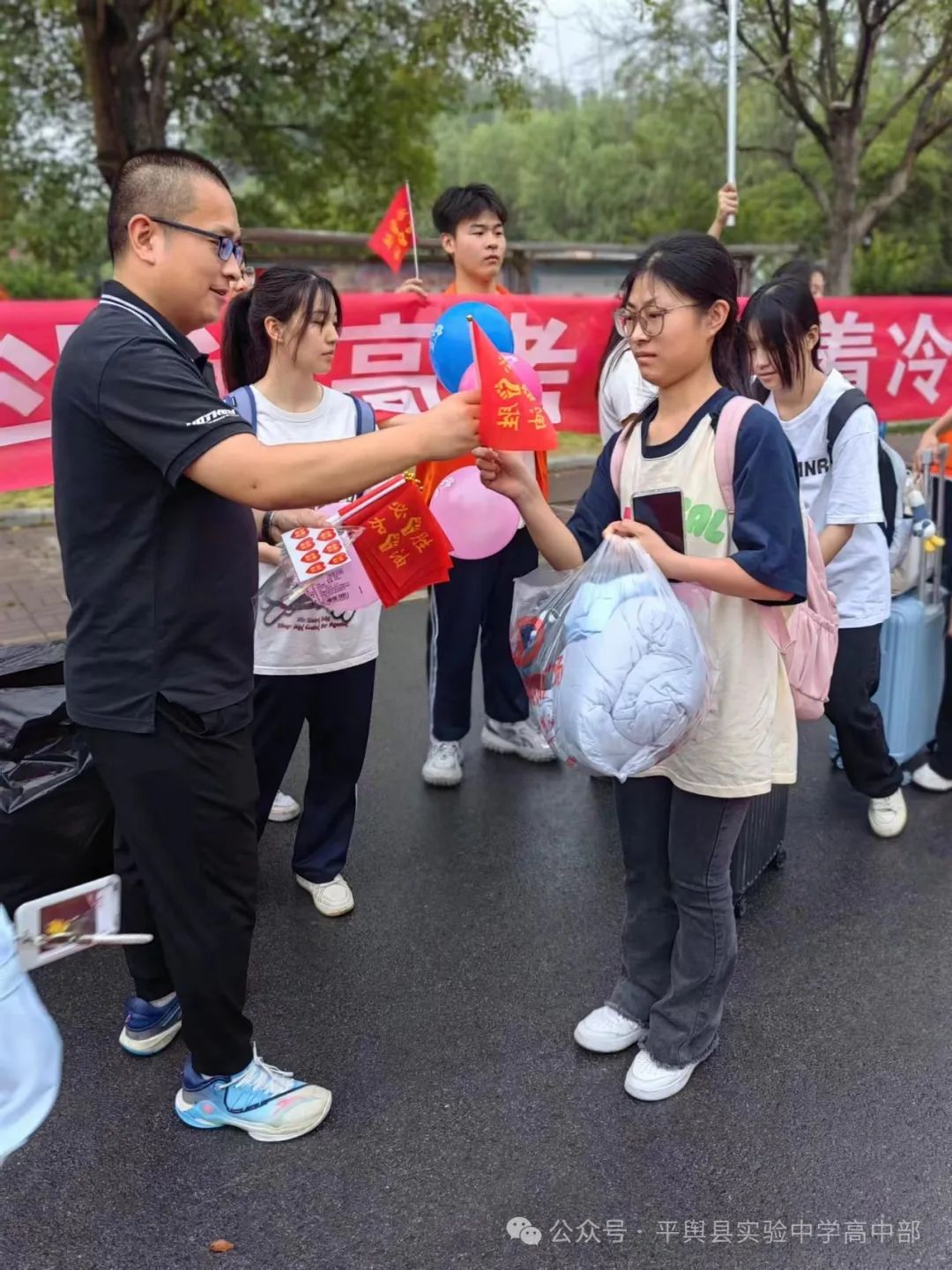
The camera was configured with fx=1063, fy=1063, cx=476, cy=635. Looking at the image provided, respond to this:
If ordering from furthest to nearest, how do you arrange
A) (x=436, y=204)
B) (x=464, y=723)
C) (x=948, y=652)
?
(x=436, y=204), (x=464, y=723), (x=948, y=652)

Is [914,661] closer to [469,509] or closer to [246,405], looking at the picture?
[469,509]

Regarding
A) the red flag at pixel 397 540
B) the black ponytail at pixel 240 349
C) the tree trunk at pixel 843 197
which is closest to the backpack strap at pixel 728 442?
the red flag at pixel 397 540

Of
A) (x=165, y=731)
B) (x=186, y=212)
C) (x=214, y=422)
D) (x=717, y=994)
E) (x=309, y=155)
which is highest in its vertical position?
(x=309, y=155)

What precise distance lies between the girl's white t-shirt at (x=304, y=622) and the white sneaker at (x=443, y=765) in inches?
44.5

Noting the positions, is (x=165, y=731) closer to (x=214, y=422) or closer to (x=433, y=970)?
(x=214, y=422)

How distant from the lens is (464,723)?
3.97 metres

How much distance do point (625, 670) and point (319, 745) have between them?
1307mm

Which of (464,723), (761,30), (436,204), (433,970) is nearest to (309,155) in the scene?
(761,30)

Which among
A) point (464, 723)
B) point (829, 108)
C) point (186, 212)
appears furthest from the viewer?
point (829, 108)

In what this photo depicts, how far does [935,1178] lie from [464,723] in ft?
7.23

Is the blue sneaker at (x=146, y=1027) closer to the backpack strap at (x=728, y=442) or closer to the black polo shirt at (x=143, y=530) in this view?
the black polo shirt at (x=143, y=530)

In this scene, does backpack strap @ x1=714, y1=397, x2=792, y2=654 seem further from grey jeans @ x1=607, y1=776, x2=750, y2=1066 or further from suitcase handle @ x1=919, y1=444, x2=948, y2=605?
suitcase handle @ x1=919, y1=444, x2=948, y2=605

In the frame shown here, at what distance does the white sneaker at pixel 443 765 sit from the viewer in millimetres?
3920

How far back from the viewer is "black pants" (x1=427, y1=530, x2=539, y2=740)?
3.79 metres
